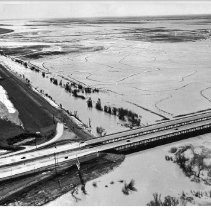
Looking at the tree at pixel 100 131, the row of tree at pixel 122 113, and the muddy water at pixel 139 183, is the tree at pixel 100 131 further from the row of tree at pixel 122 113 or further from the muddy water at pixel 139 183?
the muddy water at pixel 139 183

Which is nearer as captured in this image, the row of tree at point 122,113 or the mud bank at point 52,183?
the mud bank at point 52,183

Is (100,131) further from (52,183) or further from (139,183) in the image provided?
(139,183)

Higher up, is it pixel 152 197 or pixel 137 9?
pixel 137 9

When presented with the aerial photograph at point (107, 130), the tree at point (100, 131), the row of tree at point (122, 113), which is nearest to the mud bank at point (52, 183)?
the aerial photograph at point (107, 130)

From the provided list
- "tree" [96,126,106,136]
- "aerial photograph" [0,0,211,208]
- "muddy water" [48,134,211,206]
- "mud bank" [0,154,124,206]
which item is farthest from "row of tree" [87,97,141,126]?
"mud bank" [0,154,124,206]

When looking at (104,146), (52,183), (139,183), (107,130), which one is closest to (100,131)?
(107,130)

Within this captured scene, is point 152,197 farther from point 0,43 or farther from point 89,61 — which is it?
point 0,43

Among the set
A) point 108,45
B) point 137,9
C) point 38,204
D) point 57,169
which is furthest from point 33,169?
point 108,45
